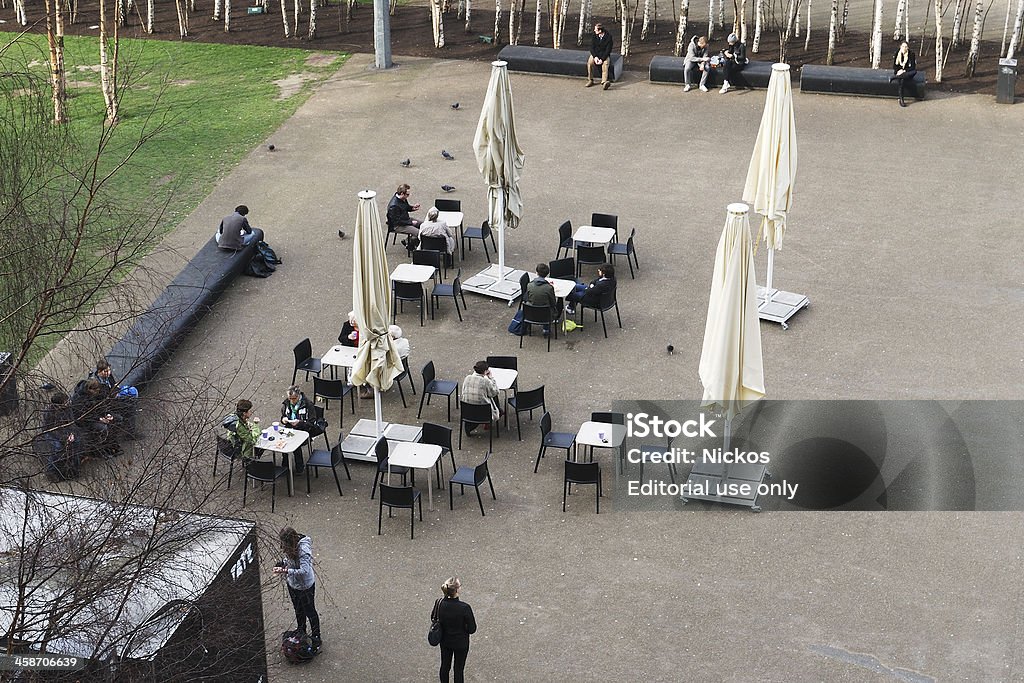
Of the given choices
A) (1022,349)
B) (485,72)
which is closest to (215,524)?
(1022,349)

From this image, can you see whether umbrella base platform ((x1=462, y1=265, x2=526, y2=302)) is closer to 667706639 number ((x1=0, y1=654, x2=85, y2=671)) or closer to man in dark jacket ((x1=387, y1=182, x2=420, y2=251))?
man in dark jacket ((x1=387, y1=182, x2=420, y2=251))

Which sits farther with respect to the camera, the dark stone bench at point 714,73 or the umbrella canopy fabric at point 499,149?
the dark stone bench at point 714,73

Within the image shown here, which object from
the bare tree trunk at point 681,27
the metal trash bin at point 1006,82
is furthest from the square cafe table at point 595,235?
the bare tree trunk at point 681,27

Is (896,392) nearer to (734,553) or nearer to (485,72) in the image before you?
(734,553)

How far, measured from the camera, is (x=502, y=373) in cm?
1819

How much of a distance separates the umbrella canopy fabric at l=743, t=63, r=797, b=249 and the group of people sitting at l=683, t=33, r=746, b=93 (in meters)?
10.2

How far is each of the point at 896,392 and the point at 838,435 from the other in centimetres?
140

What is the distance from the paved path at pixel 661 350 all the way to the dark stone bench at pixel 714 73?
38 centimetres

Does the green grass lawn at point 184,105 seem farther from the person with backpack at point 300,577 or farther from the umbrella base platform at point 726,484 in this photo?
the umbrella base platform at point 726,484

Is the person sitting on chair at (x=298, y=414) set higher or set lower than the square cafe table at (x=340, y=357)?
lower

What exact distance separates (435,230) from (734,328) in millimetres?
7666

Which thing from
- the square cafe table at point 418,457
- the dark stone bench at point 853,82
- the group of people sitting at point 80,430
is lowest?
the square cafe table at point 418,457

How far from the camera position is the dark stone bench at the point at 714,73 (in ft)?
96.5

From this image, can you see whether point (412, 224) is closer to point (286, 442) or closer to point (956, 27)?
point (286, 442)
